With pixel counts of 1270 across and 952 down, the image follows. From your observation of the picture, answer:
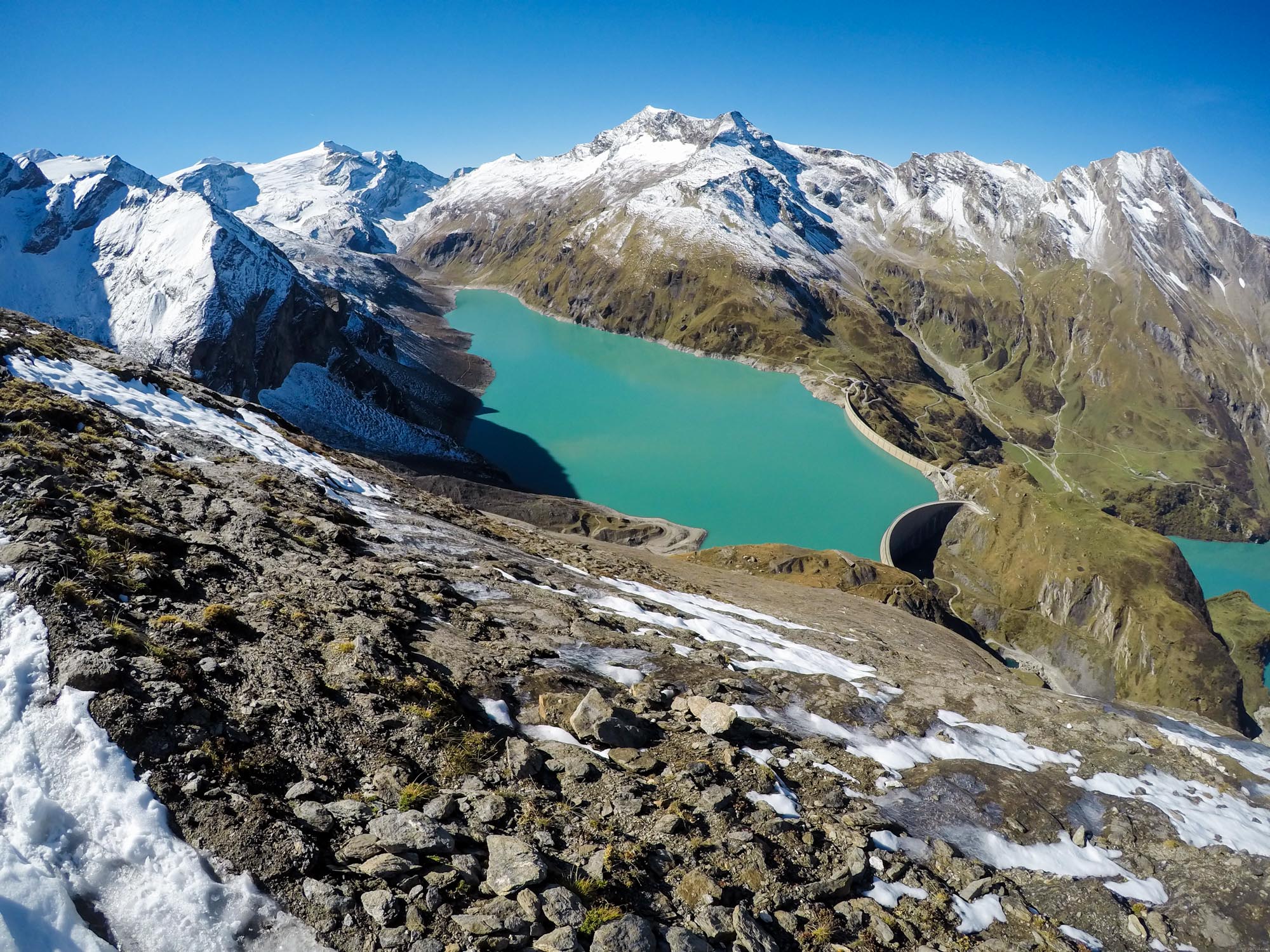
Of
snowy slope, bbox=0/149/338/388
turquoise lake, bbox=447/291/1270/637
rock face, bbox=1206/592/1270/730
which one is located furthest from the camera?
turquoise lake, bbox=447/291/1270/637

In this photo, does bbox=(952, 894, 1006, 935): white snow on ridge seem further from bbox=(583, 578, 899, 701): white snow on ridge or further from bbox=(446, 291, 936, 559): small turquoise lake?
bbox=(446, 291, 936, 559): small turquoise lake

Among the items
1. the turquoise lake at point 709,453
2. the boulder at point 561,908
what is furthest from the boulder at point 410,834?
the turquoise lake at point 709,453

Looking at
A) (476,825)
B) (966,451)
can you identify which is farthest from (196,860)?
(966,451)

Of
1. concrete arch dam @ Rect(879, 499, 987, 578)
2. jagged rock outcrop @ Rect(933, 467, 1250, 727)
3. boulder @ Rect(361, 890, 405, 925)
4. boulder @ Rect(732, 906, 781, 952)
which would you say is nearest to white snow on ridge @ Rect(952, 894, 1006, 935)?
boulder @ Rect(732, 906, 781, 952)

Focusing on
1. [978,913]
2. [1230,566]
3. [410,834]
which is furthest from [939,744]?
[1230,566]

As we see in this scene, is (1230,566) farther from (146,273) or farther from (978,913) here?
(146,273)

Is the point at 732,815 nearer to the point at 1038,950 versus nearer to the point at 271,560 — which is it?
the point at 1038,950
